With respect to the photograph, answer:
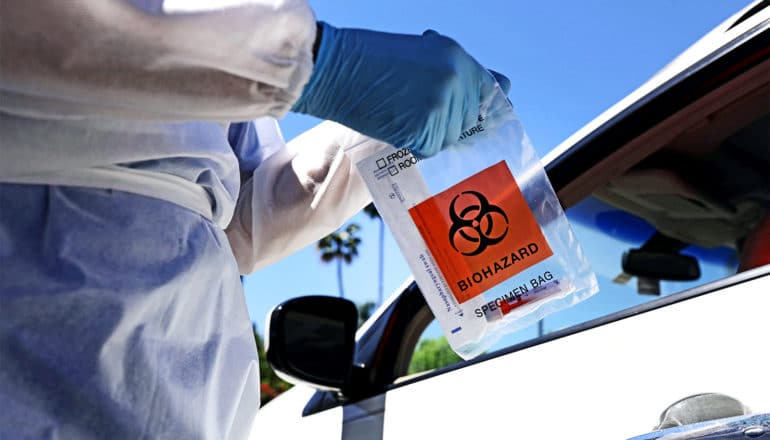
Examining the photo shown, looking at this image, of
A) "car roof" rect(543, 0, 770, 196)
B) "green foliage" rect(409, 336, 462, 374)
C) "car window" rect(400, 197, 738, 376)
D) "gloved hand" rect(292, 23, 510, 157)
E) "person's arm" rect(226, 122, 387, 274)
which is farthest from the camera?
"green foliage" rect(409, 336, 462, 374)

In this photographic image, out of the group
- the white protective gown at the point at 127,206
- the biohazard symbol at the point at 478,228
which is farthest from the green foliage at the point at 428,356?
the white protective gown at the point at 127,206

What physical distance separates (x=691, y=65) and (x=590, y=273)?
527mm

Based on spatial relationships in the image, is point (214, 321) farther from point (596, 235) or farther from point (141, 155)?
point (596, 235)

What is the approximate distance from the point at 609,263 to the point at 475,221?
0.72 metres

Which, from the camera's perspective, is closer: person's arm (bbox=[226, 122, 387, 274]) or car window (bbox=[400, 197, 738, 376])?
person's arm (bbox=[226, 122, 387, 274])

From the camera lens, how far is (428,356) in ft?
8.22

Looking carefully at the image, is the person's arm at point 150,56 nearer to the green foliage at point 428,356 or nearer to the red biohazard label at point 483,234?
the red biohazard label at point 483,234

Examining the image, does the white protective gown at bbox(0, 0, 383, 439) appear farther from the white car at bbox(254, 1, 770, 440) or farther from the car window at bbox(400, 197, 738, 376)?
the car window at bbox(400, 197, 738, 376)

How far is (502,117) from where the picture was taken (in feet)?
4.78

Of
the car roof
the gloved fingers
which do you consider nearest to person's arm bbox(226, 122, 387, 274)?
the gloved fingers

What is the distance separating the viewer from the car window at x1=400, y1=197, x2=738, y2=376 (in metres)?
1.88

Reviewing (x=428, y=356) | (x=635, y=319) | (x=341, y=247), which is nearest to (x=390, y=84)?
(x=635, y=319)

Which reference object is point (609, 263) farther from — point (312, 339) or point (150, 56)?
point (150, 56)

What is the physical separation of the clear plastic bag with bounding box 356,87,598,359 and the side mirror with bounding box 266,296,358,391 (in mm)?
684
